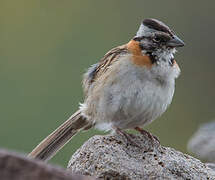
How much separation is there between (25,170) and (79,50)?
7.73 m

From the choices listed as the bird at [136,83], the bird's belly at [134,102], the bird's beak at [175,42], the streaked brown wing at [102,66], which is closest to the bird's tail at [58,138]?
the bird at [136,83]

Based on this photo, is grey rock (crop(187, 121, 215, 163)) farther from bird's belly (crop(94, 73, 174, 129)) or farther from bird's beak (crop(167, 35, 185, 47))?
bird's beak (crop(167, 35, 185, 47))

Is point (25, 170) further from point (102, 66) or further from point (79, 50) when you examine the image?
point (79, 50)

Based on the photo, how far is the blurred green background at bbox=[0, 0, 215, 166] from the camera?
35.8 feet

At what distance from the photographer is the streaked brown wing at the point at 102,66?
7.43m

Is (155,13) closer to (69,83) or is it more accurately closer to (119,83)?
(69,83)

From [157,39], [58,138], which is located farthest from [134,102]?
[58,138]

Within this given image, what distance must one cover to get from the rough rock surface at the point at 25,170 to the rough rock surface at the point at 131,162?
164 centimetres

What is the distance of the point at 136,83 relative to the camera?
699 centimetres

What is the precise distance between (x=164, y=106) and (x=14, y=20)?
6.98 metres

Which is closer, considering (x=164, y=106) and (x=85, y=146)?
(x=85, y=146)

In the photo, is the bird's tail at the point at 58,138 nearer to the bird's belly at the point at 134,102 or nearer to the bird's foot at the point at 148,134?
the bird's belly at the point at 134,102

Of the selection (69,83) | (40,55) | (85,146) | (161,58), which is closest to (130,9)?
(40,55)

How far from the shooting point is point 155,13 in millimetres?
13570
